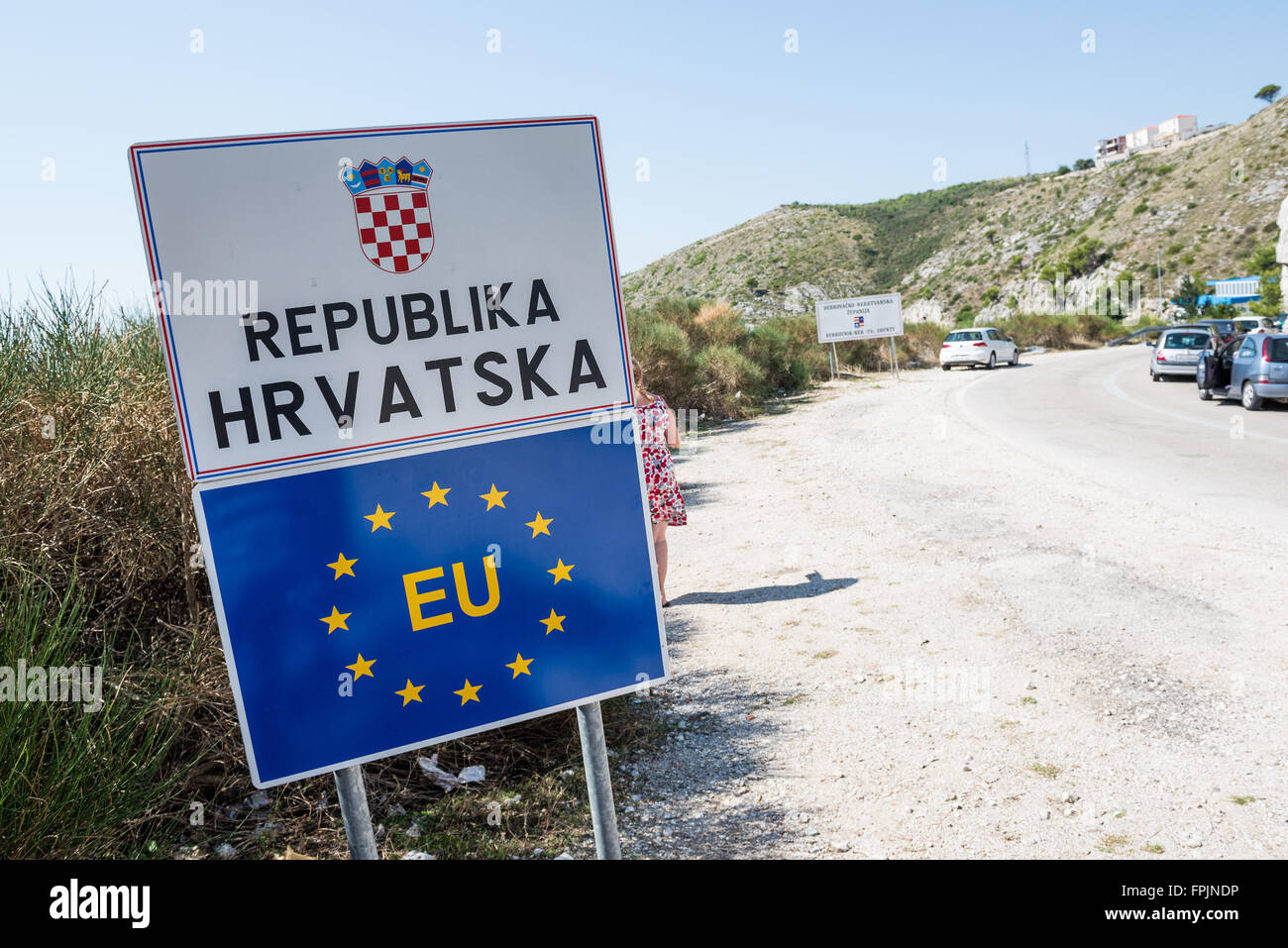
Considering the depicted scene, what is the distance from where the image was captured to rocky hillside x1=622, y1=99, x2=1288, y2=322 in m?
69.6

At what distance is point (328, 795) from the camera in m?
3.40

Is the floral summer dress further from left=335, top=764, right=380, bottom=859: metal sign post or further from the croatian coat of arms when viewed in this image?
left=335, top=764, right=380, bottom=859: metal sign post

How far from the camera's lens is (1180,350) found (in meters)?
22.0

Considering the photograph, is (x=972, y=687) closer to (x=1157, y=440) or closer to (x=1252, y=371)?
(x=1157, y=440)

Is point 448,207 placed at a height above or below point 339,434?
above

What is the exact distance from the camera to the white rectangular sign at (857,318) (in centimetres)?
2762

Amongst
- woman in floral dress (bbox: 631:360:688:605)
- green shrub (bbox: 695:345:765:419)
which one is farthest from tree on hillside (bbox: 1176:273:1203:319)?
woman in floral dress (bbox: 631:360:688:605)

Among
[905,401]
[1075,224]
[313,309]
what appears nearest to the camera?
[313,309]

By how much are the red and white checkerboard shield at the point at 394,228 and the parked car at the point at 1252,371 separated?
17.3 metres

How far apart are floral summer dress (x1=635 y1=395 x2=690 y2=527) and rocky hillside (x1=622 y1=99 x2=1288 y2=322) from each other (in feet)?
189
